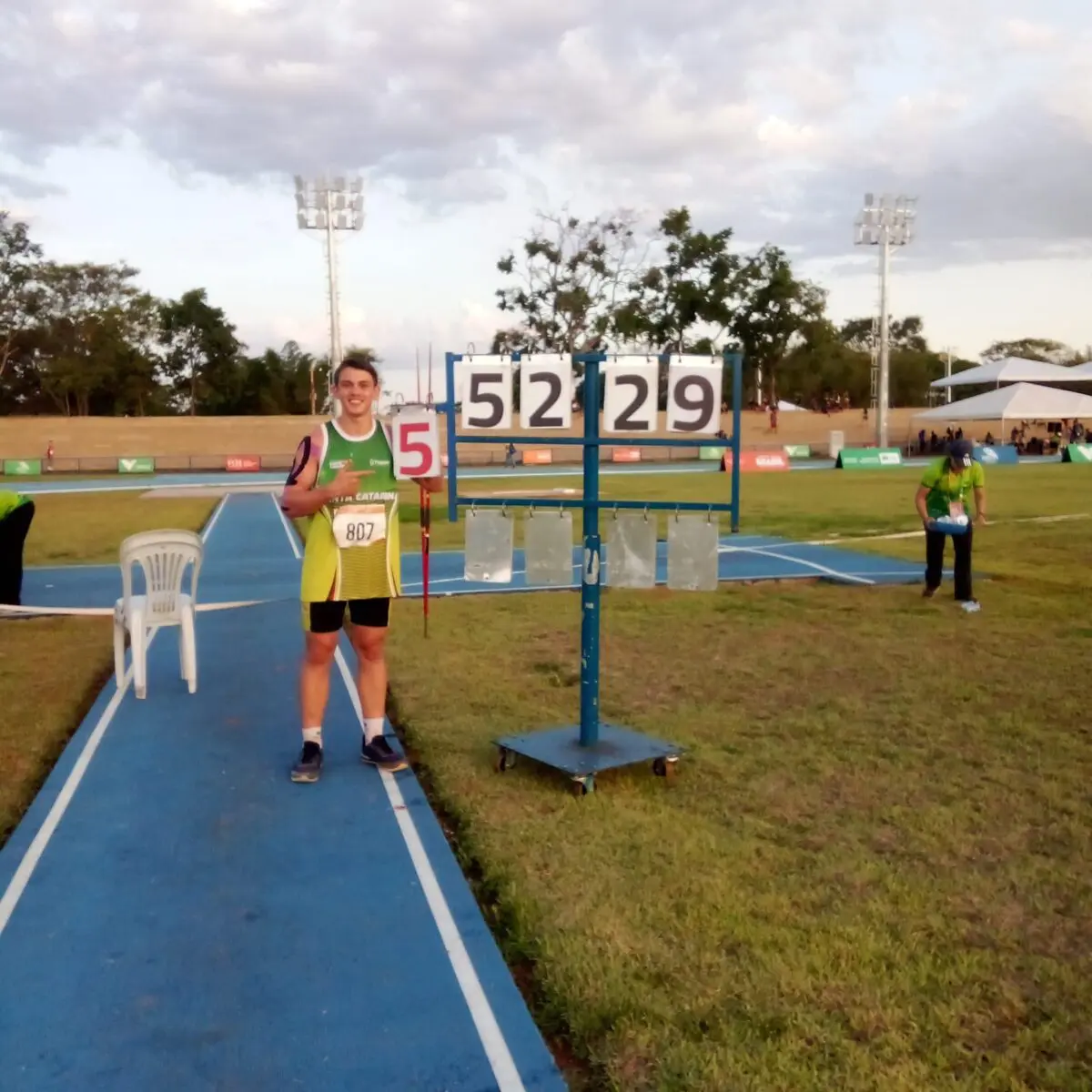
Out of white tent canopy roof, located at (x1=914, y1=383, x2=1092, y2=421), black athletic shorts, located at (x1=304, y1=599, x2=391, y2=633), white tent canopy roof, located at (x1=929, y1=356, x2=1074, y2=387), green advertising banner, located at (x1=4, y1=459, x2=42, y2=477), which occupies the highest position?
white tent canopy roof, located at (x1=929, y1=356, x2=1074, y2=387)

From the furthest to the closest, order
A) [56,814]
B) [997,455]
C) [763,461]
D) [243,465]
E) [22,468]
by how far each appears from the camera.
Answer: [243,465] → [22,468] → [997,455] → [763,461] → [56,814]

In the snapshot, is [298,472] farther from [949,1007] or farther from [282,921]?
[949,1007]

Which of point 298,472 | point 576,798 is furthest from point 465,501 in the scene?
point 576,798

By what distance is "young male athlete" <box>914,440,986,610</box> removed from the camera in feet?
32.2

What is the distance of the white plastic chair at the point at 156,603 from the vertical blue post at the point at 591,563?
2.99 m

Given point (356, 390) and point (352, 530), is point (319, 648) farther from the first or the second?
point (356, 390)

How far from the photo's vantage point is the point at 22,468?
44281 millimetres

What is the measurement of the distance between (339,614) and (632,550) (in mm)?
1400

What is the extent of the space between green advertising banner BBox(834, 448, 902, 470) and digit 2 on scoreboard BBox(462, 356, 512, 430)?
34.4 meters

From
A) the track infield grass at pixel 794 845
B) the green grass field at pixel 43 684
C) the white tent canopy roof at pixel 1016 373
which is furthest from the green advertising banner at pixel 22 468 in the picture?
the track infield grass at pixel 794 845

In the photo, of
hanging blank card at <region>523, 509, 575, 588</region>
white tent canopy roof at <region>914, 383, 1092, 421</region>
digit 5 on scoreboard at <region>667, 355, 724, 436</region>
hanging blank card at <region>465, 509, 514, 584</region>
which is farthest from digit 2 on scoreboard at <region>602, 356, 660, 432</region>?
white tent canopy roof at <region>914, 383, 1092, 421</region>

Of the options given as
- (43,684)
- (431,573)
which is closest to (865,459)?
(431,573)

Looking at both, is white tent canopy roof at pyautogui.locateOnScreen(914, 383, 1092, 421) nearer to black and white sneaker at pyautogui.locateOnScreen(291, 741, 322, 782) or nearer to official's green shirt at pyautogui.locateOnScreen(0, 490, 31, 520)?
official's green shirt at pyautogui.locateOnScreen(0, 490, 31, 520)

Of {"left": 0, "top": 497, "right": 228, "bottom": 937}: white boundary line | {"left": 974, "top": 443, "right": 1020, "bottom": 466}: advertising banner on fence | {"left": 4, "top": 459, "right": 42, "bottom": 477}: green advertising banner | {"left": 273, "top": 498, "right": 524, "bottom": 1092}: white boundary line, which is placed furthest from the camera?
{"left": 4, "top": 459, "right": 42, "bottom": 477}: green advertising banner
